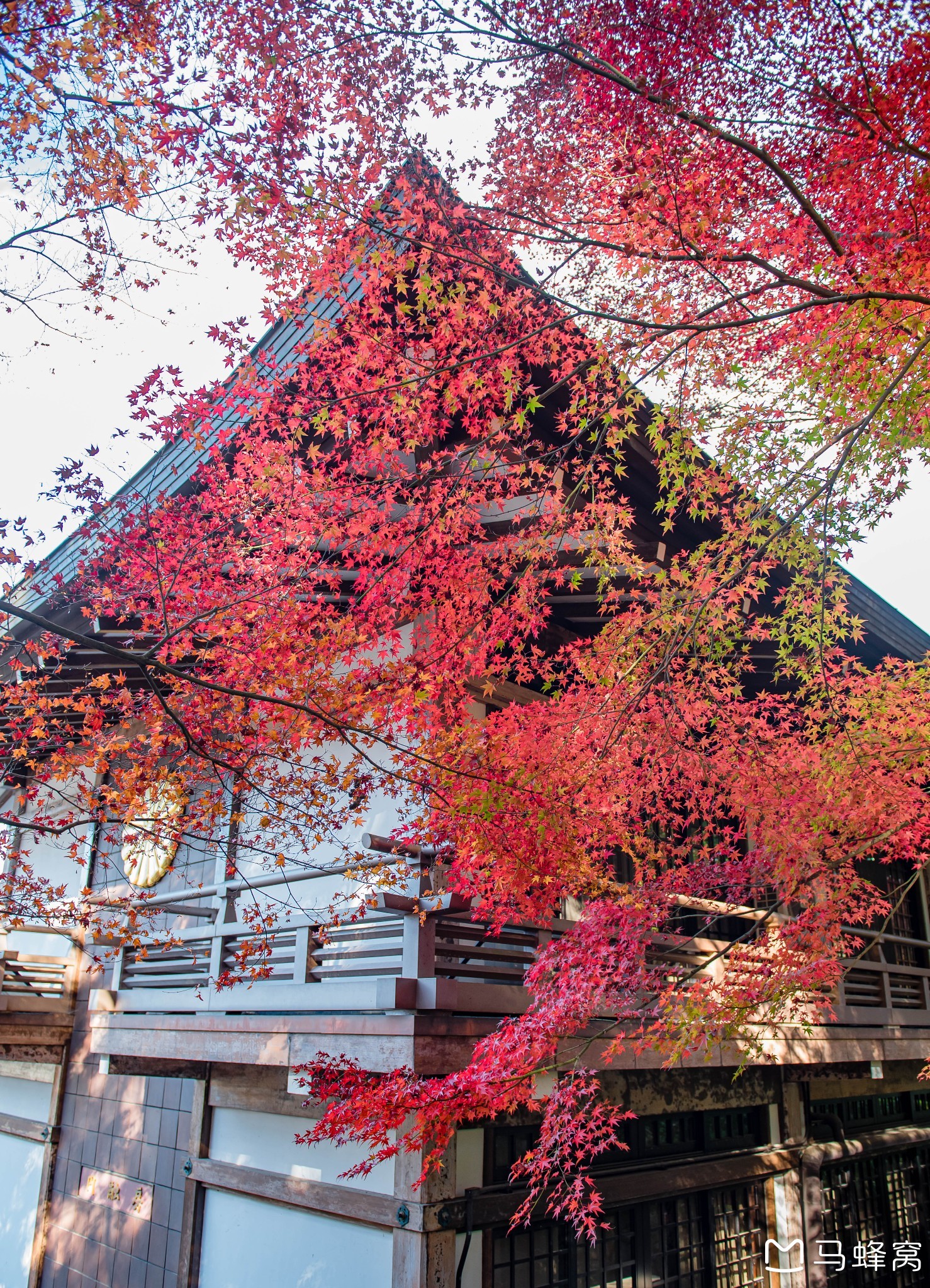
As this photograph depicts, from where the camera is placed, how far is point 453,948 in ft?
19.1

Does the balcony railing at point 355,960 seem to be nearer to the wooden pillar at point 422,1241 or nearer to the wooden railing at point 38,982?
the wooden pillar at point 422,1241

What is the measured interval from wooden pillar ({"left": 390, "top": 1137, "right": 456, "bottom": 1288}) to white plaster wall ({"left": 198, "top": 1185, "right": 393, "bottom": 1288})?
20cm

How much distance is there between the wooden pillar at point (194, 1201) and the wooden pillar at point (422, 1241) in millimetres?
3000

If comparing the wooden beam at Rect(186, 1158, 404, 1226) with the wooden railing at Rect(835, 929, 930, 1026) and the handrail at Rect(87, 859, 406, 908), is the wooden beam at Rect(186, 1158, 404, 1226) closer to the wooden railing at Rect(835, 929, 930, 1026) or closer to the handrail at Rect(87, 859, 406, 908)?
the handrail at Rect(87, 859, 406, 908)

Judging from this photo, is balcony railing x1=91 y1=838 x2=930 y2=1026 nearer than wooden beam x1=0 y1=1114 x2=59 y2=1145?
Yes

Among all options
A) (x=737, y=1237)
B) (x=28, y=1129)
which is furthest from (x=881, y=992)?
(x=28, y=1129)

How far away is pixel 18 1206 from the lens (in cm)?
1109

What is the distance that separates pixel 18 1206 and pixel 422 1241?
8.39 m

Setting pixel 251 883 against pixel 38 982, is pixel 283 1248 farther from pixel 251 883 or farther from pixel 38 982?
pixel 38 982

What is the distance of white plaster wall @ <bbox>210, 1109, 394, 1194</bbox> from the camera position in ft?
20.0

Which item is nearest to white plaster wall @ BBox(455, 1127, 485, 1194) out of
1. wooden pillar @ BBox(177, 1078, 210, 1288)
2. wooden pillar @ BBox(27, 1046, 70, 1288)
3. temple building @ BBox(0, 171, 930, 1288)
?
temple building @ BBox(0, 171, 930, 1288)

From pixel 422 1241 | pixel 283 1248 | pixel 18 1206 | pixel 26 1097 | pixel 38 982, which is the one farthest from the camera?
pixel 26 1097

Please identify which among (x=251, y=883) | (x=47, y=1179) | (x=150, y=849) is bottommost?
(x=47, y=1179)

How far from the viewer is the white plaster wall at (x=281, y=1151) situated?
611 cm
